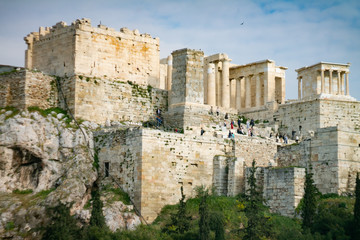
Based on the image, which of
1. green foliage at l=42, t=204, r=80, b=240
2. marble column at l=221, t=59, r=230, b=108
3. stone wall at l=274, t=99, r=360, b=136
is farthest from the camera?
marble column at l=221, t=59, r=230, b=108

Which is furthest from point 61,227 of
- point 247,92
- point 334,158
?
point 247,92

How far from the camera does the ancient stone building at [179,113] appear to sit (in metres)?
51.2

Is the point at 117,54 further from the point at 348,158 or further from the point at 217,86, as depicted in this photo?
the point at 348,158

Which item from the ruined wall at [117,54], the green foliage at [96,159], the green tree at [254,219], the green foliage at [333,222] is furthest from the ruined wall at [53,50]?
the green foliage at [333,222]

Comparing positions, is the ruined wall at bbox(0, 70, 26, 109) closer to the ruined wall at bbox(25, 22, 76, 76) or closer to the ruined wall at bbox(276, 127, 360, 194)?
the ruined wall at bbox(25, 22, 76, 76)

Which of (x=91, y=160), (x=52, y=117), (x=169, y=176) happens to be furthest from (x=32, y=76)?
(x=169, y=176)

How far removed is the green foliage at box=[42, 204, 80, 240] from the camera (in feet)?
142

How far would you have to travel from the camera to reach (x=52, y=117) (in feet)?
181

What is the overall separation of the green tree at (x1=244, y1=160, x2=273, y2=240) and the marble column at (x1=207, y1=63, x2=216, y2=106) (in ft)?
55.7

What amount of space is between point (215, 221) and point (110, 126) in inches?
478

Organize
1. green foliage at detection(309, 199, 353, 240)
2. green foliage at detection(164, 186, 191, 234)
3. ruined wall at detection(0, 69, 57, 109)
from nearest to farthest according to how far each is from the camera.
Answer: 1. green foliage at detection(309, 199, 353, 240)
2. green foliage at detection(164, 186, 191, 234)
3. ruined wall at detection(0, 69, 57, 109)

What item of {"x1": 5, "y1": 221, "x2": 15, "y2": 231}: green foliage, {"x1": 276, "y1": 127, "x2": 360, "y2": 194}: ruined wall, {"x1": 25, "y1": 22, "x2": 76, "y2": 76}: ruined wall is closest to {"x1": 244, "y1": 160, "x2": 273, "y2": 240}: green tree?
{"x1": 276, "y1": 127, "x2": 360, "y2": 194}: ruined wall

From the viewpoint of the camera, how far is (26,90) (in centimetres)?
5559

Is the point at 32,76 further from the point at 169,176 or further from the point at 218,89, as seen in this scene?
the point at 218,89
